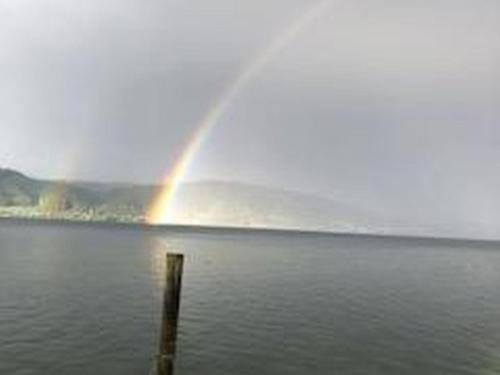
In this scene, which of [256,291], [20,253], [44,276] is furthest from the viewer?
[20,253]

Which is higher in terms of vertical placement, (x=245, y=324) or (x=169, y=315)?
(x=169, y=315)

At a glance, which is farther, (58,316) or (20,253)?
(20,253)

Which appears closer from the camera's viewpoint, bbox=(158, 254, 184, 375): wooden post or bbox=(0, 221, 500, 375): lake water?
bbox=(158, 254, 184, 375): wooden post

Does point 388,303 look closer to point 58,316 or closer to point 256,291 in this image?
point 256,291

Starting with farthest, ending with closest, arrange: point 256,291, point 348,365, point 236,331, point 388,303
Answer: point 256,291, point 388,303, point 236,331, point 348,365

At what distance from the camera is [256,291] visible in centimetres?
8119

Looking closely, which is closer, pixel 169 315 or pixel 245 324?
pixel 169 315

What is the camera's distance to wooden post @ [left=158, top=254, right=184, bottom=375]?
1047 inches

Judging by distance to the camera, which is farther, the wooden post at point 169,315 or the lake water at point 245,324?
the lake water at point 245,324

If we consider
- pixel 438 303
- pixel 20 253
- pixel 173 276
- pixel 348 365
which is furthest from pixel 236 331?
pixel 20 253

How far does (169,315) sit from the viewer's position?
26.8 metres

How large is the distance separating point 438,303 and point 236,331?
39.5 metres

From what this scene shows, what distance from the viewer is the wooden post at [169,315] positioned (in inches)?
1047

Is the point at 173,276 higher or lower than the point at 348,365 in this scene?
higher
